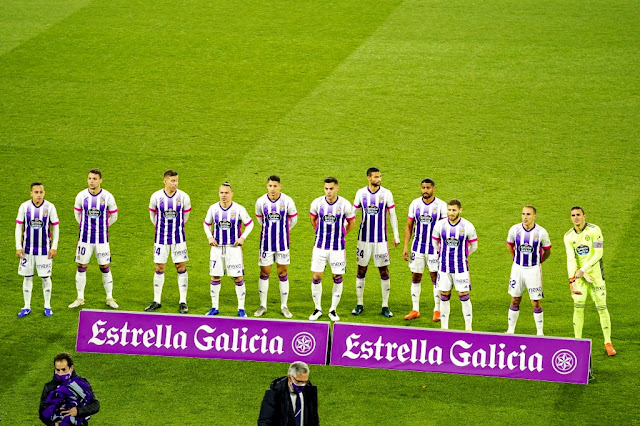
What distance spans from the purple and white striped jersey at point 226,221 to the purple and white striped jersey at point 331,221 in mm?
999

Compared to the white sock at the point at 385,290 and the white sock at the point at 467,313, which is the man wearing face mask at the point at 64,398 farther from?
the white sock at the point at 385,290

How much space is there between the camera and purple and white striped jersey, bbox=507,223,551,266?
11.8m

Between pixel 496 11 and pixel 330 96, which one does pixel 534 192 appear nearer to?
pixel 330 96

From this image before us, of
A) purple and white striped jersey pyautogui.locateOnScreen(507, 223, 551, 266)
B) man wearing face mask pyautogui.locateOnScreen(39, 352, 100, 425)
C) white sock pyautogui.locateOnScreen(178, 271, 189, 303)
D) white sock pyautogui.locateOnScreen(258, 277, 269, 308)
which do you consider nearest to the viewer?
man wearing face mask pyautogui.locateOnScreen(39, 352, 100, 425)

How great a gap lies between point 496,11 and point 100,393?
19.2 m

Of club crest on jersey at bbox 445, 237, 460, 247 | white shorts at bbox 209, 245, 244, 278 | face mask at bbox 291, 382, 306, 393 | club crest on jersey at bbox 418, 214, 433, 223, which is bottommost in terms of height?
face mask at bbox 291, 382, 306, 393

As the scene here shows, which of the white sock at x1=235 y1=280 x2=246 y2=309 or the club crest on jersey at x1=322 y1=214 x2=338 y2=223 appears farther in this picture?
the white sock at x1=235 y1=280 x2=246 y2=309

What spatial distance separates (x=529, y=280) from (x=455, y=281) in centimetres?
95

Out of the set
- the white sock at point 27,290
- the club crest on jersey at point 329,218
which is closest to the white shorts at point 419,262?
the club crest on jersey at point 329,218

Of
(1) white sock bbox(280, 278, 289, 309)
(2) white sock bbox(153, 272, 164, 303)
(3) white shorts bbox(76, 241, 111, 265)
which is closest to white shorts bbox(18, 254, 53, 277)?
(3) white shorts bbox(76, 241, 111, 265)

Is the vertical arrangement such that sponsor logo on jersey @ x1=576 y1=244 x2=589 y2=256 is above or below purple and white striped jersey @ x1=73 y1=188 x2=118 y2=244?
below

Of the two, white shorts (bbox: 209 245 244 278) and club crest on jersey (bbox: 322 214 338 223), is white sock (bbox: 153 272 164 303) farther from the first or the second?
club crest on jersey (bbox: 322 214 338 223)

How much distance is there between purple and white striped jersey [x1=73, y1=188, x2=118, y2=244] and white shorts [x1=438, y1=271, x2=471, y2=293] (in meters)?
4.55

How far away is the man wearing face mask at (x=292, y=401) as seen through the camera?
8016mm
